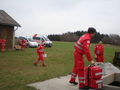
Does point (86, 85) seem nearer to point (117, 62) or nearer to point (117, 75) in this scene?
point (117, 75)

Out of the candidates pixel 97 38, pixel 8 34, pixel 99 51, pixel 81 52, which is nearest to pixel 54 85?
pixel 81 52

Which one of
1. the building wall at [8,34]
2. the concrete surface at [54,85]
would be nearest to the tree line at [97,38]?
the building wall at [8,34]

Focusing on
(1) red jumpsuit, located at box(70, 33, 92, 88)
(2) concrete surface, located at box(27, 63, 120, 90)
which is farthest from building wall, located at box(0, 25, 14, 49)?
(1) red jumpsuit, located at box(70, 33, 92, 88)

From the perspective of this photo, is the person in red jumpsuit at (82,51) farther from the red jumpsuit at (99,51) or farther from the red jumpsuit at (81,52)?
the red jumpsuit at (99,51)

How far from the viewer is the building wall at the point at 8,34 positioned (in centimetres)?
2249

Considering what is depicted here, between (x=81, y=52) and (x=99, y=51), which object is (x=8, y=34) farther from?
(x=81, y=52)

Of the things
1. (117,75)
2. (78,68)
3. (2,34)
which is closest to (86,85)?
(78,68)

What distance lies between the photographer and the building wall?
73.8 ft

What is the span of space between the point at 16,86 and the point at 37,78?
148 cm

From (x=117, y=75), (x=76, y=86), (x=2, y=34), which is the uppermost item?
(x=2, y=34)

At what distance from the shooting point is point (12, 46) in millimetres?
23625

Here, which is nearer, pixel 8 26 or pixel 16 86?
pixel 16 86

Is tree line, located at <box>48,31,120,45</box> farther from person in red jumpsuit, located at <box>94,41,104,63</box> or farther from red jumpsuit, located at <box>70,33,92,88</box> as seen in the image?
red jumpsuit, located at <box>70,33,92,88</box>

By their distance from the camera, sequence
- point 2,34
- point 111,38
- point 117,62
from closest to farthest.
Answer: point 117,62 < point 2,34 < point 111,38
